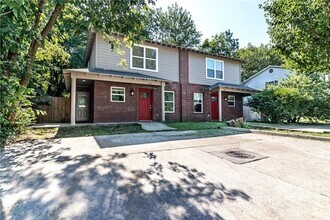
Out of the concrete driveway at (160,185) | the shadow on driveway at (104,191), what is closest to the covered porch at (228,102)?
the concrete driveway at (160,185)

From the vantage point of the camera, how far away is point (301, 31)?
9.39 meters

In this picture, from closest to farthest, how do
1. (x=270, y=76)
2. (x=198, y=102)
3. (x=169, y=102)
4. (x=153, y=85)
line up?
(x=153, y=85), (x=169, y=102), (x=198, y=102), (x=270, y=76)

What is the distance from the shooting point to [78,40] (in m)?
21.4

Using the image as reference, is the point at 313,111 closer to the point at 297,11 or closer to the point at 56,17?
the point at 297,11

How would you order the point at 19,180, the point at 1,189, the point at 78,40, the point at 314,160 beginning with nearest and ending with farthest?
1. the point at 1,189
2. the point at 19,180
3. the point at 314,160
4. the point at 78,40

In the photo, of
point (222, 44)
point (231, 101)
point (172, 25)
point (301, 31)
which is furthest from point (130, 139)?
point (222, 44)

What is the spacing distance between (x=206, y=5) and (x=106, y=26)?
20.5 feet

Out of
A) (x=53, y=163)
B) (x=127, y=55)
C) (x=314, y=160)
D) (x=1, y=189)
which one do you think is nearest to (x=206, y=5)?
(x=127, y=55)

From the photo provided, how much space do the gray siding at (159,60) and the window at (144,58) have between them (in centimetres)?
28

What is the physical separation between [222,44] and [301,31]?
2520cm

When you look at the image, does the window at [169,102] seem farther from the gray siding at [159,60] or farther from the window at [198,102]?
the window at [198,102]

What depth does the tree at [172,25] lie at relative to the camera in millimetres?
28562

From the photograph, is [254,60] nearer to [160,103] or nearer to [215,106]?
[215,106]

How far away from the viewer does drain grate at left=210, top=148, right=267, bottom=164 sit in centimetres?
449
